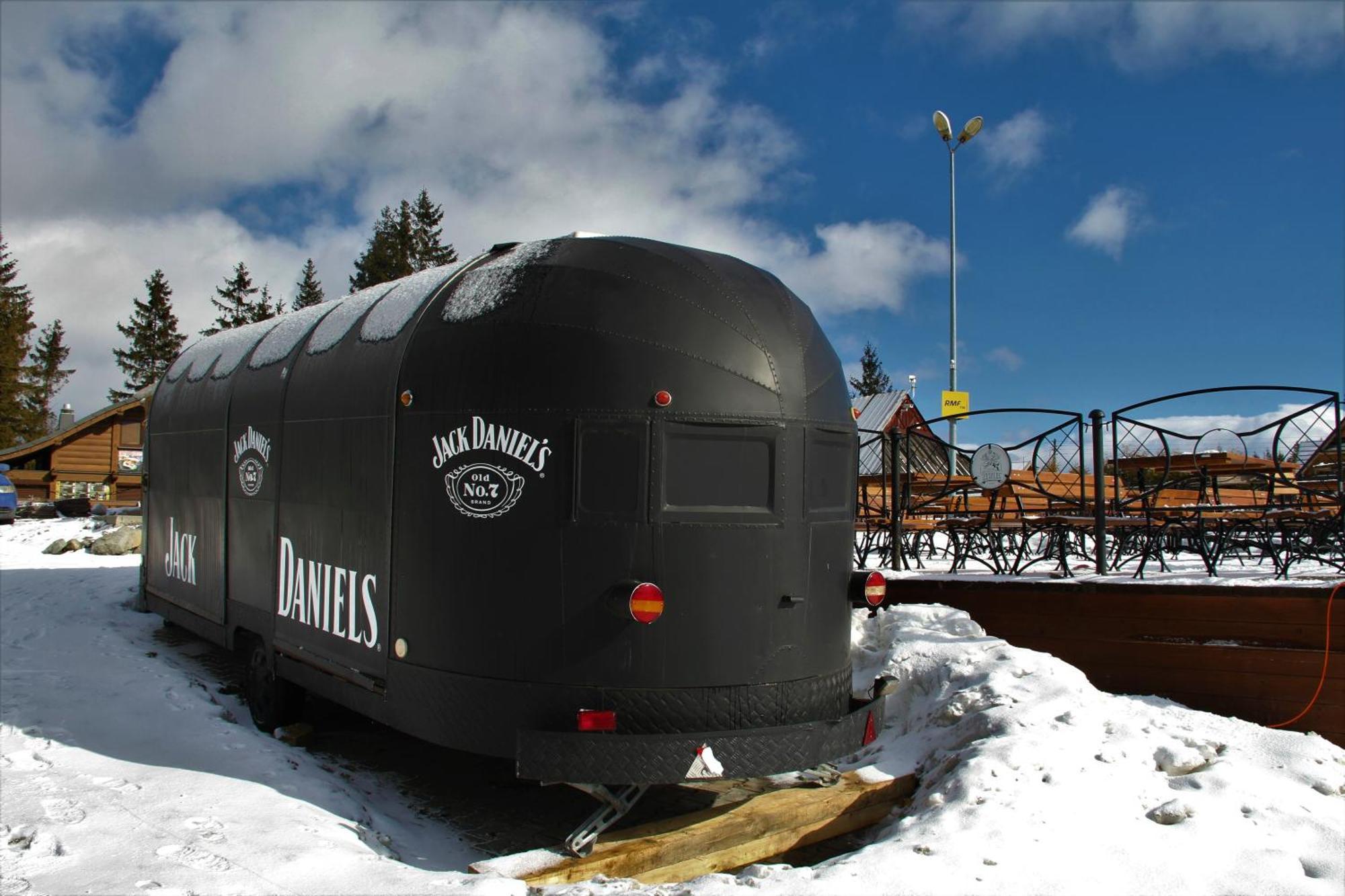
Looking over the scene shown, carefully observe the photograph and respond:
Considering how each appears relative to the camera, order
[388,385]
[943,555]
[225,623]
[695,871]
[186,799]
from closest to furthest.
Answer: [695,871] < [186,799] < [388,385] < [225,623] < [943,555]

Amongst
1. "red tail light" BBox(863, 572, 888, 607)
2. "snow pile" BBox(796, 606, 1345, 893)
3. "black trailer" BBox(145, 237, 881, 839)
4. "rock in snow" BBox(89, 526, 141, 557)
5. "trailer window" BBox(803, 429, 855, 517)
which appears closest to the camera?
"snow pile" BBox(796, 606, 1345, 893)

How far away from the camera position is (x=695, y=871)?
4758 millimetres

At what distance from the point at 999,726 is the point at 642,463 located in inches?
111

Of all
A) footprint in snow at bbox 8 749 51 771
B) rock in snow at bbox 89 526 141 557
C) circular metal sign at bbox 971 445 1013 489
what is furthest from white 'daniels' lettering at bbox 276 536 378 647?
rock in snow at bbox 89 526 141 557

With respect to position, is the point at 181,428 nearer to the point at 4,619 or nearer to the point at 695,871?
the point at 4,619

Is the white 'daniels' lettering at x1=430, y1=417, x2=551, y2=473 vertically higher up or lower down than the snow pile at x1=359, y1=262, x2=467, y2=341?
lower down

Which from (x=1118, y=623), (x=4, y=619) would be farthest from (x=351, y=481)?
(x=4, y=619)

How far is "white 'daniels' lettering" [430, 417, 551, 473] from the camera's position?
4867mm

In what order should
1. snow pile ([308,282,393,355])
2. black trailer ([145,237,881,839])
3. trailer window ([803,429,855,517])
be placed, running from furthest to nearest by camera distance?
snow pile ([308,282,393,355]) < trailer window ([803,429,855,517]) < black trailer ([145,237,881,839])

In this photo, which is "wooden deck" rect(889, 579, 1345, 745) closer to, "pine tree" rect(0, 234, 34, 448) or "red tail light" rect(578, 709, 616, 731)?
"red tail light" rect(578, 709, 616, 731)

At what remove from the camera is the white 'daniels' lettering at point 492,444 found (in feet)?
16.0

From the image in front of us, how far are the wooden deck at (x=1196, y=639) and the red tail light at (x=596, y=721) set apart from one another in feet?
11.8

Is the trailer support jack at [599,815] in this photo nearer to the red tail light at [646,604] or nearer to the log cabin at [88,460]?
the red tail light at [646,604]

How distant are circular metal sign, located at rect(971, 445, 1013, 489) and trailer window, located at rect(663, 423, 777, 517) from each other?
3.94m
